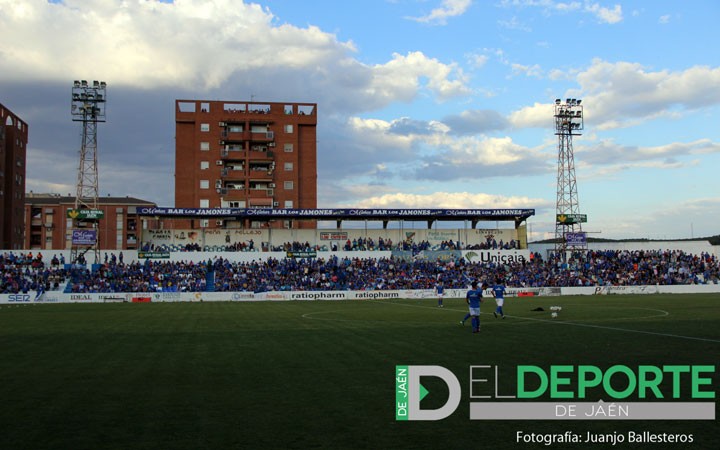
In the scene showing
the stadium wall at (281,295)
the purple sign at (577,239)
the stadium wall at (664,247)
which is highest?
the purple sign at (577,239)

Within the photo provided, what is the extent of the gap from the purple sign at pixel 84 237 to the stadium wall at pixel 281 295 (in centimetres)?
1186

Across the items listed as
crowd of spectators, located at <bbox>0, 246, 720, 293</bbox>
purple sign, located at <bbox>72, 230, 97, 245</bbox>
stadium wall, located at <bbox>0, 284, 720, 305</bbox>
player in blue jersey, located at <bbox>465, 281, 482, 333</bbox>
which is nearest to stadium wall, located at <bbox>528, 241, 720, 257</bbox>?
crowd of spectators, located at <bbox>0, 246, 720, 293</bbox>

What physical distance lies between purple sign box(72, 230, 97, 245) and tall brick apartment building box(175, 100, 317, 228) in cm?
2897

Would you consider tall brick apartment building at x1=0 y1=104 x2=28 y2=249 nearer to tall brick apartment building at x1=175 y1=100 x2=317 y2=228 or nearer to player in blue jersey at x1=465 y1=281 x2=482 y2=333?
tall brick apartment building at x1=175 y1=100 x2=317 y2=228

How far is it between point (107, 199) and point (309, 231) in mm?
79488

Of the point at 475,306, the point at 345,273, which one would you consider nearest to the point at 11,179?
the point at 345,273

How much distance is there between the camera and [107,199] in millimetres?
139875

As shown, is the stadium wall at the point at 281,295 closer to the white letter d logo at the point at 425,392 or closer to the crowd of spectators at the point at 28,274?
the crowd of spectators at the point at 28,274

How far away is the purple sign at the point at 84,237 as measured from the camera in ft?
224

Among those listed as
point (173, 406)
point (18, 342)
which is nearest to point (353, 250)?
point (18, 342)

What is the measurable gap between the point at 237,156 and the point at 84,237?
111 feet

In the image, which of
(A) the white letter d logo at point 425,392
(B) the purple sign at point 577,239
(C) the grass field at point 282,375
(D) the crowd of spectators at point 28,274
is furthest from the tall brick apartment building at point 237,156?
(A) the white letter d logo at point 425,392

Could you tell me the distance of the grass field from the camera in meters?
9.37

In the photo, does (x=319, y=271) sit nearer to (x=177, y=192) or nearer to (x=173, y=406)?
(x=177, y=192)
